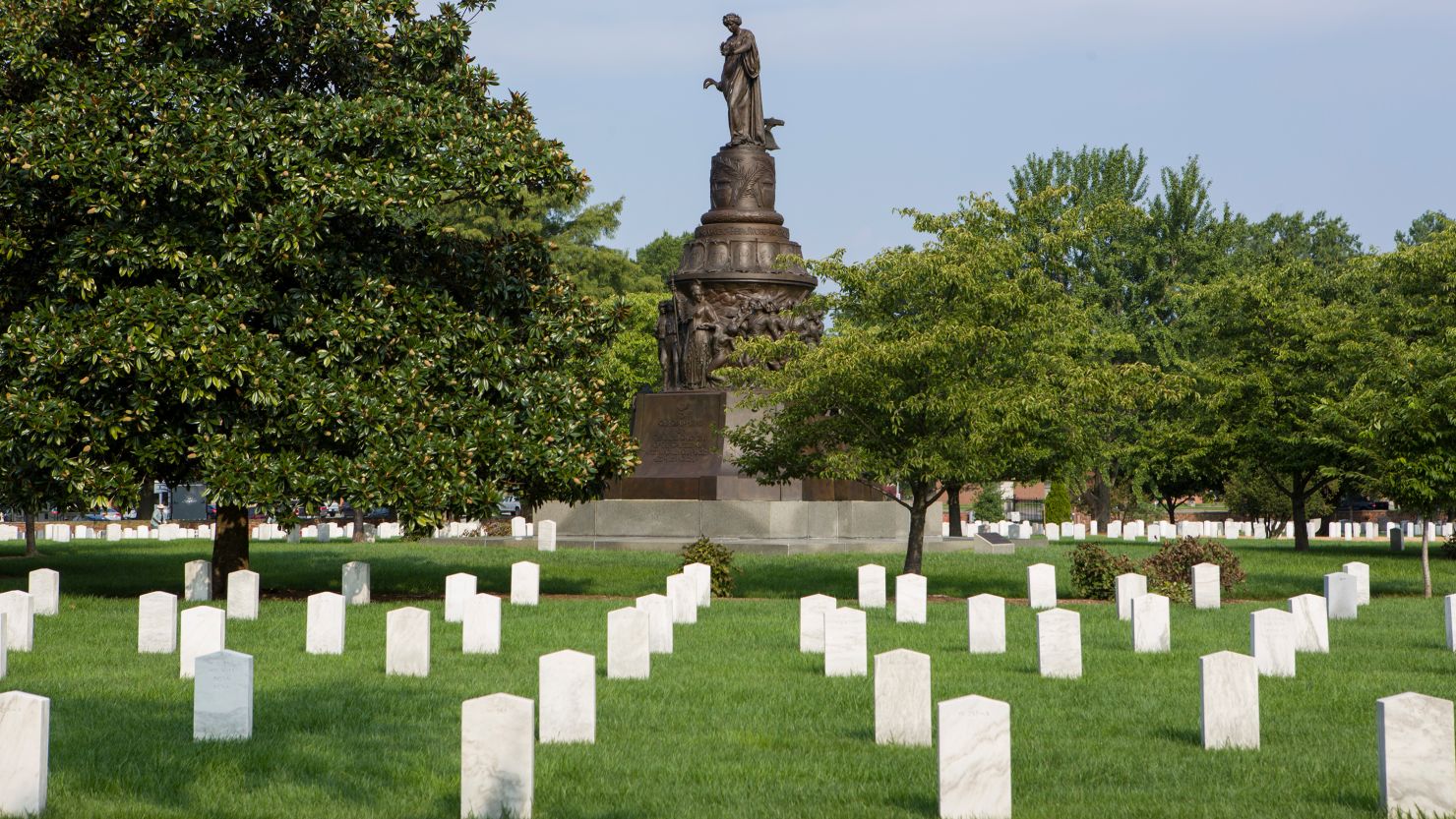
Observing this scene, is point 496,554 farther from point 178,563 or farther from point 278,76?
point 278,76

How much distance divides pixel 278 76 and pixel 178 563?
11.7 meters

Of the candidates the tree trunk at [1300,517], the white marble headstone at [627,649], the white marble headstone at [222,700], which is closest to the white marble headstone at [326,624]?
the white marble headstone at [627,649]

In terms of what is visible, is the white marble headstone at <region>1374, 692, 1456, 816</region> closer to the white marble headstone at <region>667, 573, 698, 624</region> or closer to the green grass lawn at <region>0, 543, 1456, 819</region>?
the green grass lawn at <region>0, 543, 1456, 819</region>

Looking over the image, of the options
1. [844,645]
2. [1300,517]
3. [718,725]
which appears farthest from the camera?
[1300,517]

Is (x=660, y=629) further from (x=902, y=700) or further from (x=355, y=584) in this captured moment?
(x=355, y=584)

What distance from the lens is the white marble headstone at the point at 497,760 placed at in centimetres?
838

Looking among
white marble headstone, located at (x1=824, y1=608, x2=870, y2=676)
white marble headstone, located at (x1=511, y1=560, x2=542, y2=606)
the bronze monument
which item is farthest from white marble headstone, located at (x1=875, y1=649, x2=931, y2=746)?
the bronze monument

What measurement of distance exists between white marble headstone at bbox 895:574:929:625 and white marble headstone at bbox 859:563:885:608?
39.2 inches

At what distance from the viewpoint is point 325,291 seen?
21656 mm

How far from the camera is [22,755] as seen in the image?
8.34 m

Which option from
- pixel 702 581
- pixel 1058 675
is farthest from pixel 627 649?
pixel 702 581

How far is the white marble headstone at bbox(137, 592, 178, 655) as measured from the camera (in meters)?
16.0

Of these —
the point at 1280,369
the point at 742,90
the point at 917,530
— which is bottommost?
the point at 917,530

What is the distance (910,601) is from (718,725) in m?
8.09
